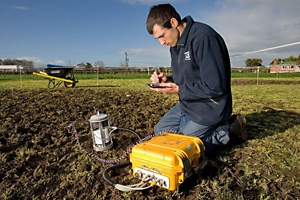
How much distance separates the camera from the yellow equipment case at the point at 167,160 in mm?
1427

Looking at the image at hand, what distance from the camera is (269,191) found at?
1661mm

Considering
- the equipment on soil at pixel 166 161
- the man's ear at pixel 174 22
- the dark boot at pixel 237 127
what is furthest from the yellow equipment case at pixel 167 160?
the man's ear at pixel 174 22

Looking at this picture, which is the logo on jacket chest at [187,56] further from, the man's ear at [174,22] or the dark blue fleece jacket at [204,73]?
the man's ear at [174,22]

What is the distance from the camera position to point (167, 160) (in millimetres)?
1419

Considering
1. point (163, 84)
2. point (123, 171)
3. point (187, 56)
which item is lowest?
point (123, 171)

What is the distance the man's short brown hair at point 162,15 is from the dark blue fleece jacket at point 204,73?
0.21m

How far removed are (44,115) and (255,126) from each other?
4179 millimetres

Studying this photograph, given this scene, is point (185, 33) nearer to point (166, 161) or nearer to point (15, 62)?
point (166, 161)

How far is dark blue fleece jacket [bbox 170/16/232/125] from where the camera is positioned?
193 centimetres

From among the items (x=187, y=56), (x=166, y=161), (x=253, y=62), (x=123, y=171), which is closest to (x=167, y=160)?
(x=166, y=161)

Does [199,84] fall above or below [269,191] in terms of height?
above

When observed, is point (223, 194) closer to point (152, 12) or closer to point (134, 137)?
point (134, 137)

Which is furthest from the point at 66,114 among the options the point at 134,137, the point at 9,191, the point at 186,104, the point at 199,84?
the point at 199,84

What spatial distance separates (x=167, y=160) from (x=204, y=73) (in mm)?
1020
